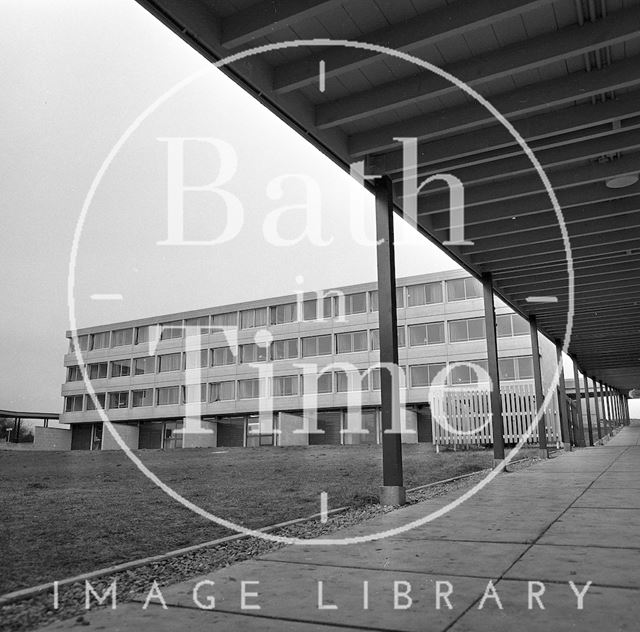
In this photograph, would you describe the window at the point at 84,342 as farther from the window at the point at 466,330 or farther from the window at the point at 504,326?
the window at the point at 504,326

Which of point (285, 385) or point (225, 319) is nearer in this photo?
point (285, 385)

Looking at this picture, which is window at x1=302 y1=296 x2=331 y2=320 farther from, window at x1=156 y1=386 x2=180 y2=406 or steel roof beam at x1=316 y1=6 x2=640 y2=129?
steel roof beam at x1=316 y1=6 x2=640 y2=129

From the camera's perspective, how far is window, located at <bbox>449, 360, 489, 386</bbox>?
134 ft

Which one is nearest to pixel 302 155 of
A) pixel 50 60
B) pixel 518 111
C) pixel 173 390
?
pixel 518 111

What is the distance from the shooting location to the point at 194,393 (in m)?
52.3

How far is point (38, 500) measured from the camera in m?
8.34

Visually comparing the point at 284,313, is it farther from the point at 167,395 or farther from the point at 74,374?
the point at 74,374

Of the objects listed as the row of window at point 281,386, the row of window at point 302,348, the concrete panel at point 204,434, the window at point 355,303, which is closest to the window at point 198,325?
the row of window at point 302,348

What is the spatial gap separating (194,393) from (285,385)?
9701 mm

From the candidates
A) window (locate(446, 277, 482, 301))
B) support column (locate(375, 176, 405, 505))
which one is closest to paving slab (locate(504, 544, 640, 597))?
support column (locate(375, 176, 405, 505))

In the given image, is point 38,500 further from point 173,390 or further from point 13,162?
point 173,390

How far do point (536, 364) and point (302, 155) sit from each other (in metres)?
12.0

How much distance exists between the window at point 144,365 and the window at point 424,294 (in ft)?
85.6

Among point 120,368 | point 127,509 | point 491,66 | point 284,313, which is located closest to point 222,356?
point 284,313
